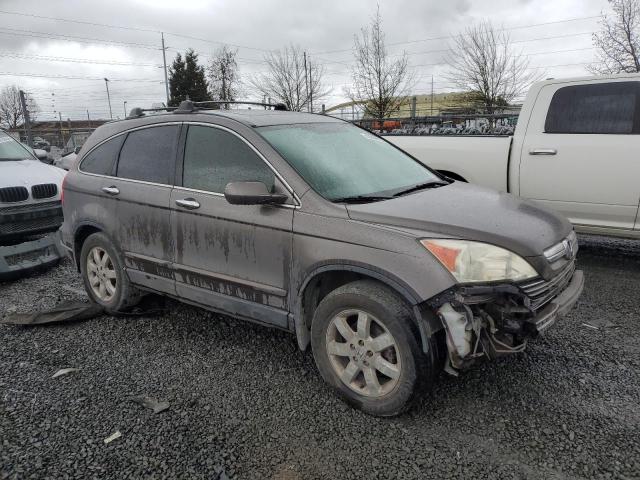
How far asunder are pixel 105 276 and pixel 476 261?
3.20m

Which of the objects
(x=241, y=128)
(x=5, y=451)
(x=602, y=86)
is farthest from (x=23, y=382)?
(x=602, y=86)

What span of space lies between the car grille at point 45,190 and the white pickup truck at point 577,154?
4925mm

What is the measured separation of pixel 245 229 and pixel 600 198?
3.79m

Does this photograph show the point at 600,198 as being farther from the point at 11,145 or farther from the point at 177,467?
the point at 11,145

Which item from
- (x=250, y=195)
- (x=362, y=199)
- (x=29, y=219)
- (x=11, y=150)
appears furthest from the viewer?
(x=11, y=150)

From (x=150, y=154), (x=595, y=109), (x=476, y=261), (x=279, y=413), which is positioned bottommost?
(x=279, y=413)

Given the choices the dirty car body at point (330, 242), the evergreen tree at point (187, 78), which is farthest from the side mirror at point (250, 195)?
the evergreen tree at point (187, 78)

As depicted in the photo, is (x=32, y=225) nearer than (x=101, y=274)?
No

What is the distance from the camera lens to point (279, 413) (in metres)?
2.89

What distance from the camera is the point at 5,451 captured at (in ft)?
8.46

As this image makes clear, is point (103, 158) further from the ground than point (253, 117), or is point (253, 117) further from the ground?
point (253, 117)

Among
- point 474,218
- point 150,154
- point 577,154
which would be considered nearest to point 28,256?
point 150,154

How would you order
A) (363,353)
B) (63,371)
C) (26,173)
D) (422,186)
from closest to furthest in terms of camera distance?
(363,353), (63,371), (422,186), (26,173)

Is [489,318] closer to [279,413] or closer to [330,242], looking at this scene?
[330,242]
